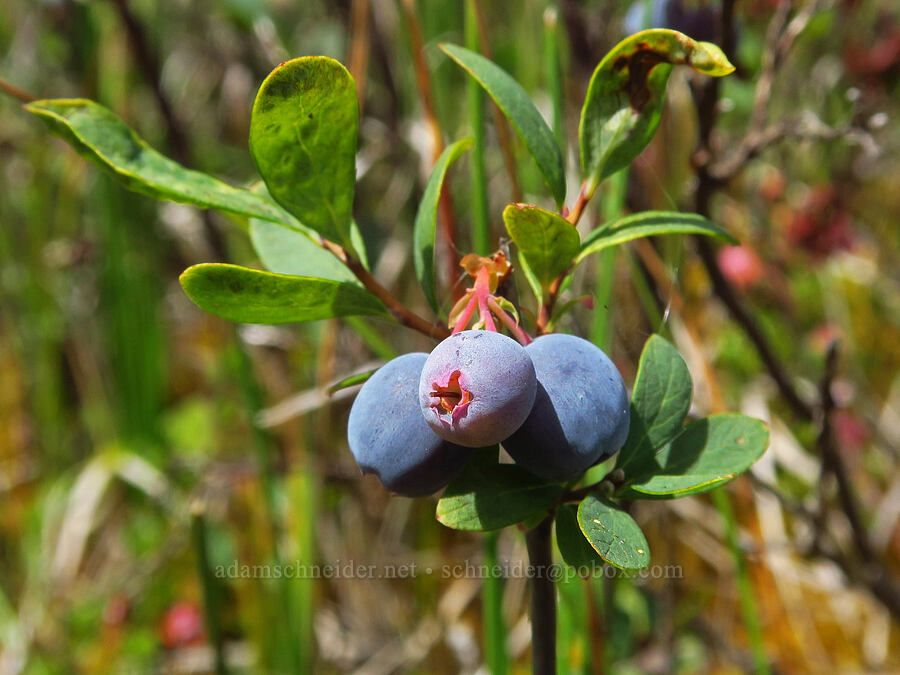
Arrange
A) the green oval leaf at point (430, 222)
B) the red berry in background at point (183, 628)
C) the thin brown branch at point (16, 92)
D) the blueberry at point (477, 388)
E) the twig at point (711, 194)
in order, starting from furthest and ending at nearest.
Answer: the red berry in background at point (183, 628), the twig at point (711, 194), the thin brown branch at point (16, 92), the green oval leaf at point (430, 222), the blueberry at point (477, 388)

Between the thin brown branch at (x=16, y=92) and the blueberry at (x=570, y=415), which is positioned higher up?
the thin brown branch at (x=16, y=92)

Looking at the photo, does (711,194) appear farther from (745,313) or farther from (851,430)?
(851,430)

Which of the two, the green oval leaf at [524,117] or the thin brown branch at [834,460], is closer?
the green oval leaf at [524,117]

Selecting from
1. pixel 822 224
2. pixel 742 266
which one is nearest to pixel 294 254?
pixel 742 266

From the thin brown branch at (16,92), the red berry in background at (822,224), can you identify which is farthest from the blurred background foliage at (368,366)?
the thin brown branch at (16,92)

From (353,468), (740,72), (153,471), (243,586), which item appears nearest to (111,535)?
(153,471)

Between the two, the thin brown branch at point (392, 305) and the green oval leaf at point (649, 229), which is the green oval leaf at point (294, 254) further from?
the green oval leaf at point (649, 229)

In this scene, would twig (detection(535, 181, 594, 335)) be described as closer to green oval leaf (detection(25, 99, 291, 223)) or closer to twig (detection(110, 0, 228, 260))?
green oval leaf (detection(25, 99, 291, 223))

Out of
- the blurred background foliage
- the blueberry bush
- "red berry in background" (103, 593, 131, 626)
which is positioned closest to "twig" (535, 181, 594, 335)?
the blueberry bush
